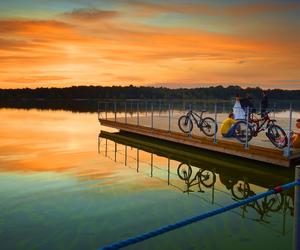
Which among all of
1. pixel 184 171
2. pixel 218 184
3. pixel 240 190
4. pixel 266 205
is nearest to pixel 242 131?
pixel 184 171

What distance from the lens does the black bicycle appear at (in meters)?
15.9

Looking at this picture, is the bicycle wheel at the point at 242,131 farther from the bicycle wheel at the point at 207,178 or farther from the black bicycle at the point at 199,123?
the bicycle wheel at the point at 207,178

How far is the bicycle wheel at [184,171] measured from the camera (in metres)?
12.6

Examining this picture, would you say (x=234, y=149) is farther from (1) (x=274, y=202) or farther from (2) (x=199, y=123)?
(1) (x=274, y=202)

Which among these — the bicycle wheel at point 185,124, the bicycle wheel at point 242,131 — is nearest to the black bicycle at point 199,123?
the bicycle wheel at point 185,124

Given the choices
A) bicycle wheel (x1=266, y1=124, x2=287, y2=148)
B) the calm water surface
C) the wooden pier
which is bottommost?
the calm water surface

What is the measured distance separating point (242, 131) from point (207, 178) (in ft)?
9.28

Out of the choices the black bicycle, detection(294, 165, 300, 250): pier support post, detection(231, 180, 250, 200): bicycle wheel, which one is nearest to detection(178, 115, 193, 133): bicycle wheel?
the black bicycle

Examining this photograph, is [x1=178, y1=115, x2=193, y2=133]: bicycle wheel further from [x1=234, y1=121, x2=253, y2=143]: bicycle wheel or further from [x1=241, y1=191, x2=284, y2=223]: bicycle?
[x1=241, y1=191, x2=284, y2=223]: bicycle

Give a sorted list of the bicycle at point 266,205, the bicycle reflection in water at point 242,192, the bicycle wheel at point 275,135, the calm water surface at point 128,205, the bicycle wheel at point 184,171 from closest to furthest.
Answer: the calm water surface at point 128,205
the bicycle at point 266,205
the bicycle reflection in water at point 242,192
the bicycle wheel at point 184,171
the bicycle wheel at point 275,135

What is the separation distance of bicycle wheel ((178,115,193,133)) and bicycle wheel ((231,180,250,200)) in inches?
224

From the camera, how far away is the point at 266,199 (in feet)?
31.1

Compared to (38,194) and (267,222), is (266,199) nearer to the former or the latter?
(267,222)

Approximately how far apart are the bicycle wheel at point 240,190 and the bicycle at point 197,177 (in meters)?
0.77
